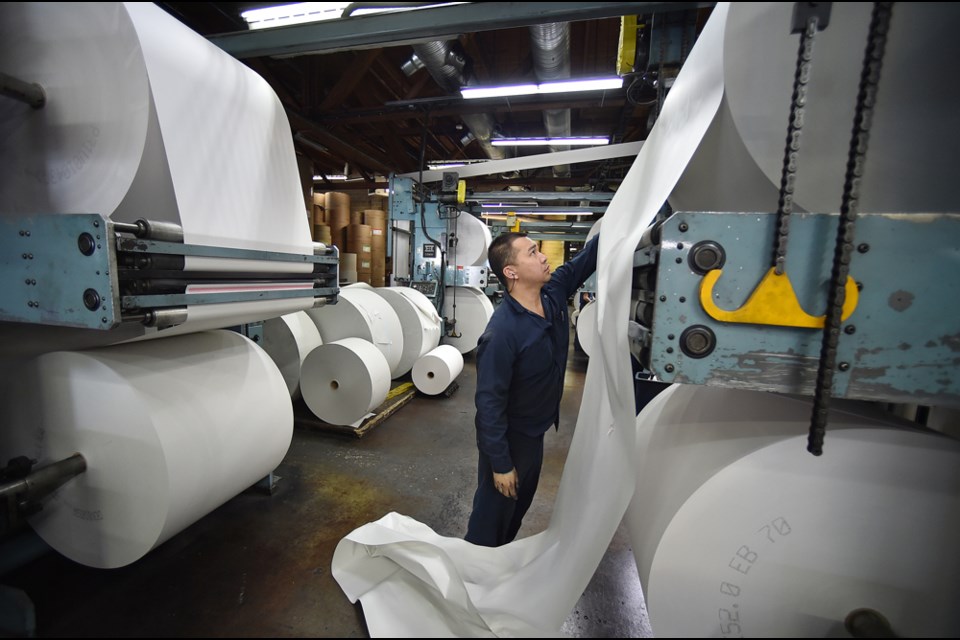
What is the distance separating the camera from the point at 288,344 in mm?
2922

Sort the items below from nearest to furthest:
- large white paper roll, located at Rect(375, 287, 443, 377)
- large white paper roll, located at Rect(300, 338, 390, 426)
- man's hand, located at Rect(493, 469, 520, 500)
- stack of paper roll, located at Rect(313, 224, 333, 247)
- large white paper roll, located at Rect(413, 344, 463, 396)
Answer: man's hand, located at Rect(493, 469, 520, 500) → large white paper roll, located at Rect(300, 338, 390, 426) → large white paper roll, located at Rect(413, 344, 463, 396) → large white paper roll, located at Rect(375, 287, 443, 377) → stack of paper roll, located at Rect(313, 224, 333, 247)

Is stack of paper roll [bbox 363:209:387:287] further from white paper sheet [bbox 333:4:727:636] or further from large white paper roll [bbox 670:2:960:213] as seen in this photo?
large white paper roll [bbox 670:2:960:213]

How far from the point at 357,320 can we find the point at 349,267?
265cm

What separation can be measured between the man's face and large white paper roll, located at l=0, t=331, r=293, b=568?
4.13ft

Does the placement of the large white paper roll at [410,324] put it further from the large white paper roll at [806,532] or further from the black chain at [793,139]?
the black chain at [793,139]

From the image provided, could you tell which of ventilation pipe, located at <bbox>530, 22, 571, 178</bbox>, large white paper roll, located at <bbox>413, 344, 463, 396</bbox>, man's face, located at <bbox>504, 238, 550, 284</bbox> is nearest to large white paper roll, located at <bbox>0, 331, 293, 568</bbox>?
man's face, located at <bbox>504, 238, 550, 284</bbox>

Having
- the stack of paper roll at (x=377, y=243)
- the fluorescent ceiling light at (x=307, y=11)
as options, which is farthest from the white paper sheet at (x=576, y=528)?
the stack of paper roll at (x=377, y=243)

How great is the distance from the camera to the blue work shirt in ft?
4.63

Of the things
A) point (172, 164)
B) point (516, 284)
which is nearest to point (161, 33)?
point (172, 164)

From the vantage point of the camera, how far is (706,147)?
917 millimetres

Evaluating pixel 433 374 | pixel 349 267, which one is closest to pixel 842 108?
pixel 433 374

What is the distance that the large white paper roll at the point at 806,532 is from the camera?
75cm

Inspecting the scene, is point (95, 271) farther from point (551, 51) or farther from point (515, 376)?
point (551, 51)

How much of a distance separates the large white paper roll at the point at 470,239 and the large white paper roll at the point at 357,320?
1526 millimetres
